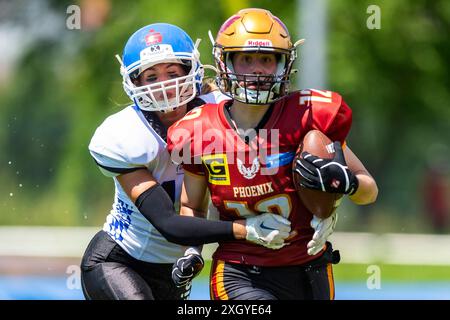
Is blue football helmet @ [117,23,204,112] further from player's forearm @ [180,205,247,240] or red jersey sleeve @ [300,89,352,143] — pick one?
red jersey sleeve @ [300,89,352,143]

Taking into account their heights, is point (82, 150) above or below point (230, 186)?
below

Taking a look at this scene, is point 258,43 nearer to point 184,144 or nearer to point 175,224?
point 184,144

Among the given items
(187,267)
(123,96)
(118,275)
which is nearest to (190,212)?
(187,267)

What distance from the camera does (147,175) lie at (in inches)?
151

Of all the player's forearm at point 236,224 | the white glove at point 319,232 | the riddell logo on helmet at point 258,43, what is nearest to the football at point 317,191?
the white glove at point 319,232

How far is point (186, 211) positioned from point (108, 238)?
0.62 meters

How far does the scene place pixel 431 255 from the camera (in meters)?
9.80

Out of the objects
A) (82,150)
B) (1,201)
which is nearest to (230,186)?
(82,150)

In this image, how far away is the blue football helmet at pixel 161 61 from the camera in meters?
3.84

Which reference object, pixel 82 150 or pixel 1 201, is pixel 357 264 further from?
pixel 1 201

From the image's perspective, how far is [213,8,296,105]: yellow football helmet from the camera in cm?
345

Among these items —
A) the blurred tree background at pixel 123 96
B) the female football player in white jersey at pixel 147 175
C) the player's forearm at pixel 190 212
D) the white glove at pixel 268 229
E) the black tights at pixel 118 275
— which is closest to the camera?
the white glove at pixel 268 229

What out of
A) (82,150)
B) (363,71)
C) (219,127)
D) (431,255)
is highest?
(219,127)

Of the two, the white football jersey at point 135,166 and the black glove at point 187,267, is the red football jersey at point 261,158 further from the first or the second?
the white football jersey at point 135,166
